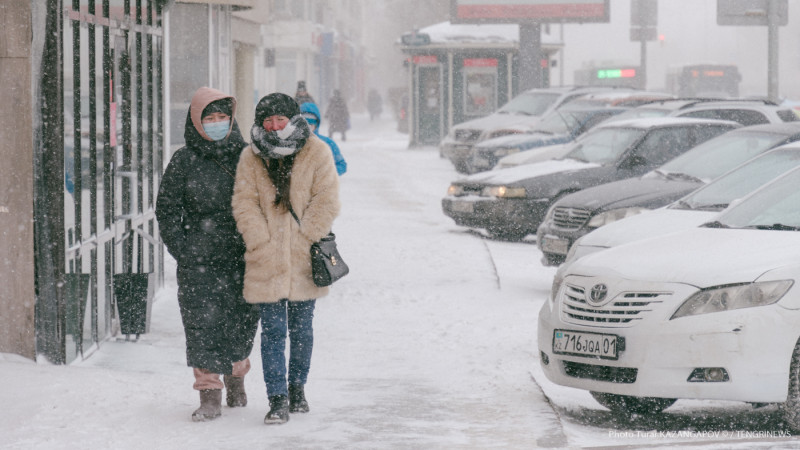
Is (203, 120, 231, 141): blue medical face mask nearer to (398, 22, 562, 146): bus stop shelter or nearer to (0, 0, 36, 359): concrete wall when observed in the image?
(0, 0, 36, 359): concrete wall

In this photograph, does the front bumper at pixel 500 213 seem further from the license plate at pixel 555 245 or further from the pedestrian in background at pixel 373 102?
the pedestrian in background at pixel 373 102

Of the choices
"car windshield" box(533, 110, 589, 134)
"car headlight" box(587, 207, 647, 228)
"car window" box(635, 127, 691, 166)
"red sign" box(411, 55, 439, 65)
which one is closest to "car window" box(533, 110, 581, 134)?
"car windshield" box(533, 110, 589, 134)

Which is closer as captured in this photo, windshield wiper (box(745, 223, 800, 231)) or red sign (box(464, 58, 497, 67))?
windshield wiper (box(745, 223, 800, 231))

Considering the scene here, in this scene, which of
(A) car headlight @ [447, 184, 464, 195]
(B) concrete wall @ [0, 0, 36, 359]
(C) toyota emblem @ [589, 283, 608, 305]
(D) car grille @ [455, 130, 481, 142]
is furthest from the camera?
(D) car grille @ [455, 130, 481, 142]

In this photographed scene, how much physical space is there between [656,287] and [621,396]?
918 mm

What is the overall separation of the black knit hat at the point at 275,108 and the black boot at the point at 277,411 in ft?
4.43

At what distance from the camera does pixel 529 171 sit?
16125 mm

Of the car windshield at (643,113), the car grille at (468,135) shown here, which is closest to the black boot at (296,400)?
the car windshield at (643,113)

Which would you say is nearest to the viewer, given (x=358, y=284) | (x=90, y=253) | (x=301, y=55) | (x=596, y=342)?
(x=596, y=342)

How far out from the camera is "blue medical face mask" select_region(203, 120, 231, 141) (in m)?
6.90

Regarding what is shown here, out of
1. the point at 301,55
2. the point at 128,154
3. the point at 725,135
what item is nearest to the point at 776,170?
the point at 725,135

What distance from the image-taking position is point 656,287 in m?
6.64

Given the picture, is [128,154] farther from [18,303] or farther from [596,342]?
[596,342]

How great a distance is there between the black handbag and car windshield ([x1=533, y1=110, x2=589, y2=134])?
15.6 m
